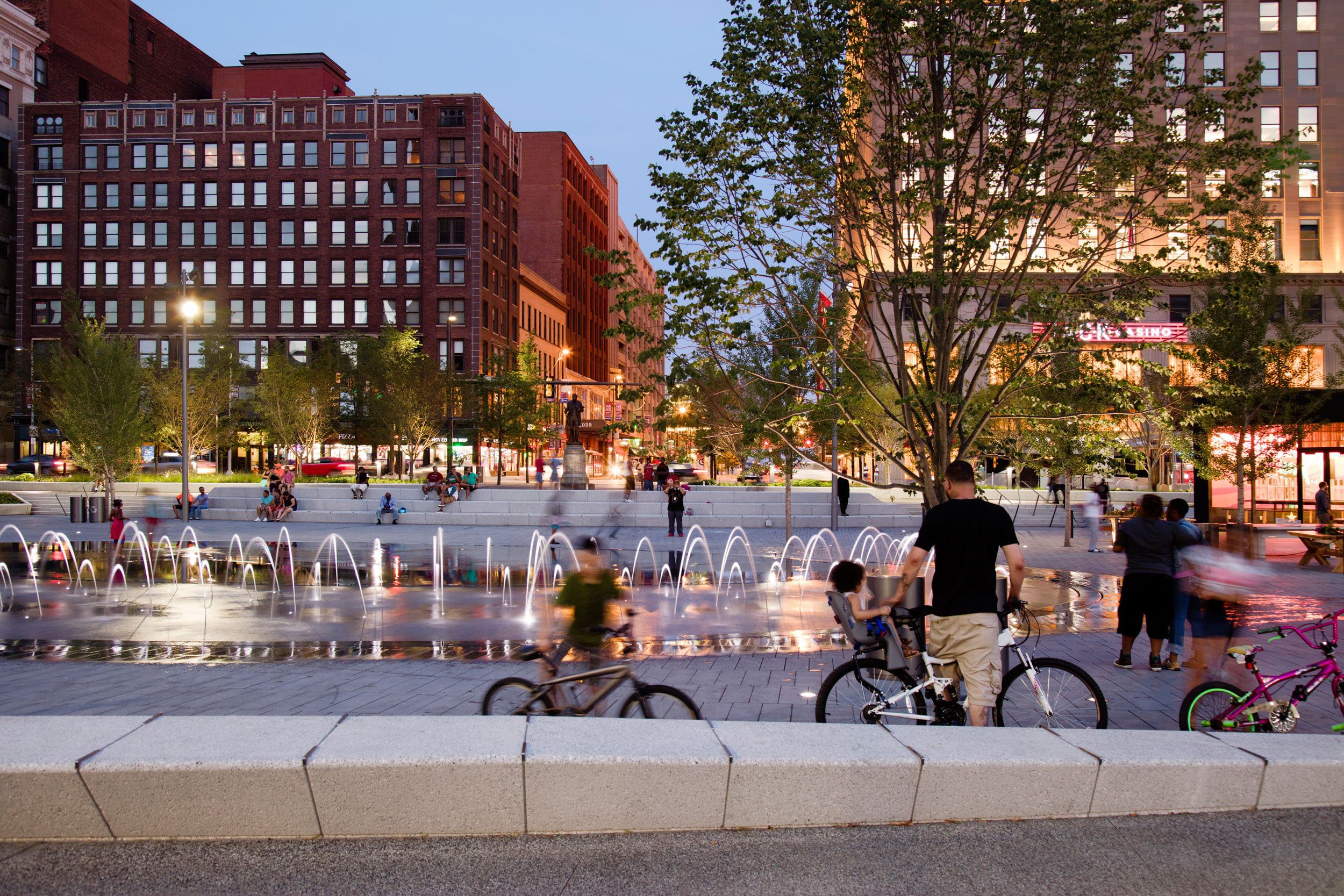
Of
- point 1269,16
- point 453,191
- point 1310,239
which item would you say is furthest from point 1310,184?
point 453,191

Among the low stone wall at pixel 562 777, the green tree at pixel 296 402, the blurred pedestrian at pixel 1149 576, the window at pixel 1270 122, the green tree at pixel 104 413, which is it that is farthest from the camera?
the window at pixel 1270 122

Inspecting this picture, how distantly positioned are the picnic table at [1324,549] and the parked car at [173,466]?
46.3 meters

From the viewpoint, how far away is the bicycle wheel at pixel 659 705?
241 inches

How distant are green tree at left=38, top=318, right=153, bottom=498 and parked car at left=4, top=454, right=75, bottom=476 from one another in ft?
63.2

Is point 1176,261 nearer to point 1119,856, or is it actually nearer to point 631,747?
point 1119,856

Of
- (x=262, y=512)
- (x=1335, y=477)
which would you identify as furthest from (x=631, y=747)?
(x=262, y=512)

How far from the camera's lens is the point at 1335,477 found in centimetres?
2520

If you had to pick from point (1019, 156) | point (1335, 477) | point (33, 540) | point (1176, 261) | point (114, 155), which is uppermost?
point (114, 155)

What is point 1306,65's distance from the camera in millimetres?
60250

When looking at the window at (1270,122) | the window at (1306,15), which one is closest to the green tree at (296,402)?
the window at (1270,122)

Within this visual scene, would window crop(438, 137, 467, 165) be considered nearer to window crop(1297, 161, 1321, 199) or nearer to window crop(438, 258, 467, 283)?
window crop(438, 258, 467, 283)

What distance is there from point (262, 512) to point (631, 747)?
102ft

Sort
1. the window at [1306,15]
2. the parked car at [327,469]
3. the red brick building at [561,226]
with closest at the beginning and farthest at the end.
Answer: the parked car at [327,469] → the window at [1306,15] → the red brick building at [561,226]

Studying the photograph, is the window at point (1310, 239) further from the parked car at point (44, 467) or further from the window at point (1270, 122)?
the parked car at point (44, 467)
